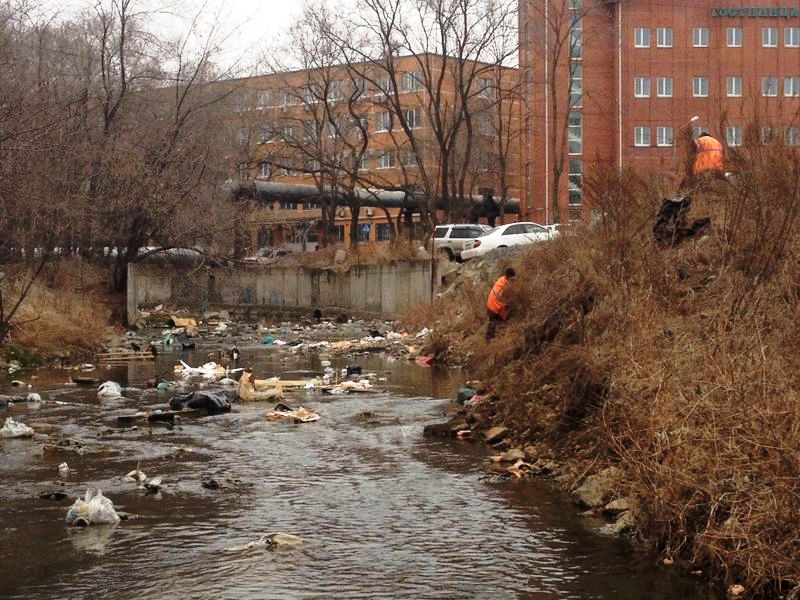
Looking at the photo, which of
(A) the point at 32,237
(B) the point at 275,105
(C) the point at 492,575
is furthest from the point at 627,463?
(B) the point at 275,105

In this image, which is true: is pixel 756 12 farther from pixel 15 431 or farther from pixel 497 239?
pixel 15 431

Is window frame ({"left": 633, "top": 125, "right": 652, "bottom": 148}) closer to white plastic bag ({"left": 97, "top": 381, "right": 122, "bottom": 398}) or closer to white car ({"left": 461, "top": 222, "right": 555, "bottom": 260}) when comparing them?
white car ({"left": 461, "top": 222, "right": 555, "bottom": 260})

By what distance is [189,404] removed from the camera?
17.0 m

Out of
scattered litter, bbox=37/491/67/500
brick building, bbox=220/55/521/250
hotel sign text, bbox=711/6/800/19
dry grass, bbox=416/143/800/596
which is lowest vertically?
scattered litter, bbox=37/491/67/500

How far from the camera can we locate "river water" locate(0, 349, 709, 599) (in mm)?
7586

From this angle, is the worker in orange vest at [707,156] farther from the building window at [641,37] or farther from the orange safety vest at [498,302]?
the building window at [641,37]

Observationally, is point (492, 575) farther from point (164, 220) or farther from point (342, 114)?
point (342, 114)

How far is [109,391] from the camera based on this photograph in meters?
18.8

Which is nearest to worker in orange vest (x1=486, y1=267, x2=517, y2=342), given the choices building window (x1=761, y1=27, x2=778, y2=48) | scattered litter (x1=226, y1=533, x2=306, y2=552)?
scattered litter (x1=226, y1=533, x2=306, y2=552)

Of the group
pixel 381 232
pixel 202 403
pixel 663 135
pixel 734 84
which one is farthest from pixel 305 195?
pixel 202 403

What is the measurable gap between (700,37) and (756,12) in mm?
3738

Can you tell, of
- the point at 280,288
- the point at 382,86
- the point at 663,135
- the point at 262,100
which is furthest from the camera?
the point at 262,100

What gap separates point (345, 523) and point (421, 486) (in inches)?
66.5

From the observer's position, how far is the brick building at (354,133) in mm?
51219
